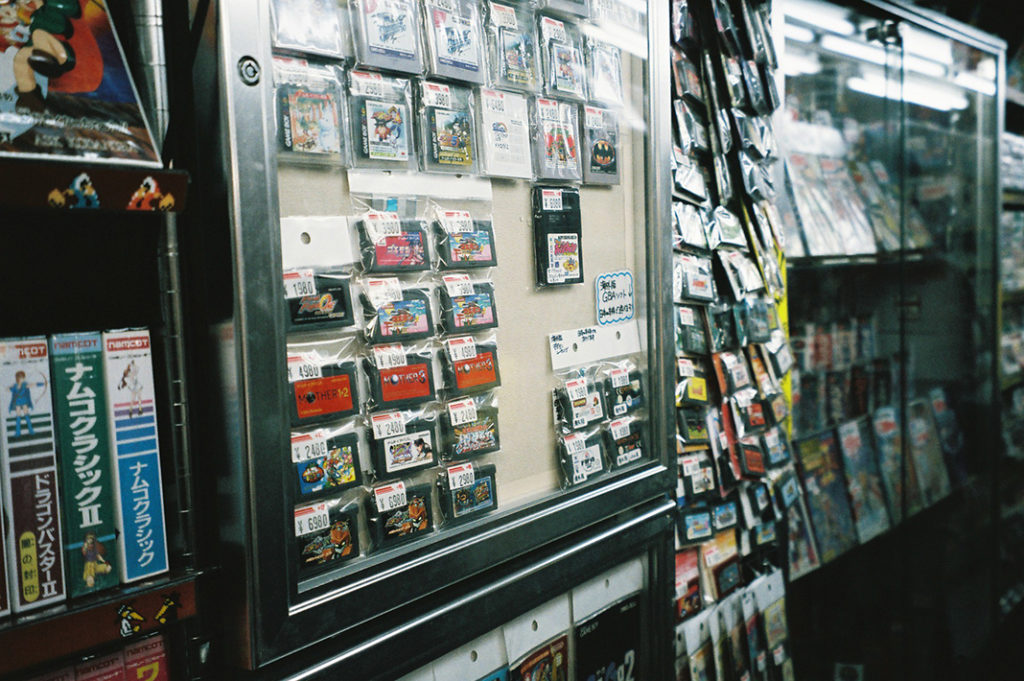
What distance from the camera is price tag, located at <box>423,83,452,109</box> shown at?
1212 mm

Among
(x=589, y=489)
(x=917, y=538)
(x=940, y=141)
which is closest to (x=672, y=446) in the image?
(x=589, y=489)

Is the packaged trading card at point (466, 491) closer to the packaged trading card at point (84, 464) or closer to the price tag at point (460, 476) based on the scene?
the price tag at point (460, 476)

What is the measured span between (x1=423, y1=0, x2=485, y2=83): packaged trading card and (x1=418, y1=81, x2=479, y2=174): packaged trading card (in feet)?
0.08

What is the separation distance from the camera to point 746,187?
2.07 metres

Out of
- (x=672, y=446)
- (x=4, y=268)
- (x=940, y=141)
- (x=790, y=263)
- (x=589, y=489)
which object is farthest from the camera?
(x=940, y=141)

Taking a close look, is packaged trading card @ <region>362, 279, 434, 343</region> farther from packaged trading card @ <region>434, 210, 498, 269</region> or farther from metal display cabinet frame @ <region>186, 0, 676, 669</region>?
metal display cabinet frame @ <region>186, 0, 676, 669</region>

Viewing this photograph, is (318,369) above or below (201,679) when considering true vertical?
above

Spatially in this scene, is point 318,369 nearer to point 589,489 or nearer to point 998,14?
point 589,489

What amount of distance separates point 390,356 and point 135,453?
0.39 m

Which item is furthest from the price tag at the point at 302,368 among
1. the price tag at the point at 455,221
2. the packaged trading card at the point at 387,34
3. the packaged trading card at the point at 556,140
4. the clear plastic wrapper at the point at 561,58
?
the clear plastic wrapper at the point at 561,58

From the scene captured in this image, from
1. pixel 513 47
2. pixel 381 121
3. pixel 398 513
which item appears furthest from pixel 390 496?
pixel 513 47

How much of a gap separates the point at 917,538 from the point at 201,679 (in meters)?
3.27

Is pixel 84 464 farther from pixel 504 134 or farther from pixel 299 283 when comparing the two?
pixel 504 134

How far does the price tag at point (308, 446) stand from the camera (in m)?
1.05
